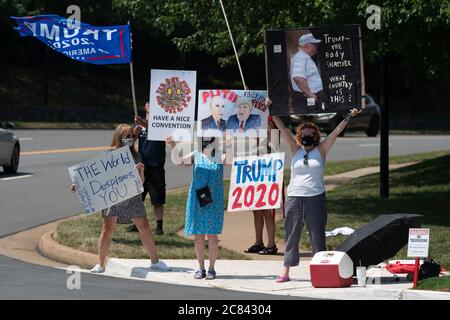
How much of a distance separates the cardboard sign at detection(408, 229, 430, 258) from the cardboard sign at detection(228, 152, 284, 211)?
1994 mm

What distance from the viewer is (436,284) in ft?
35.1

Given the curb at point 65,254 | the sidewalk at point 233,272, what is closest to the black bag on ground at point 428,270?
the sidewalk at point 233,272

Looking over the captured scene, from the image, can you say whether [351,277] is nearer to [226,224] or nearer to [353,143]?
[226,224]

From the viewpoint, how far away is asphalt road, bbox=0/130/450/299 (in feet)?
35.0

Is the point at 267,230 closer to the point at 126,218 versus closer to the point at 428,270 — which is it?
the point at 126,218

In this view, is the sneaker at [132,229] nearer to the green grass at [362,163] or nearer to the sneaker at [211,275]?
A: the sneaker at [211,275]

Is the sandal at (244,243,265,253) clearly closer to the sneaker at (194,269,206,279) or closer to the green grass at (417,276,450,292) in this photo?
the sneaker at (194,269,206,279)

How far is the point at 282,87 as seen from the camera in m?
12.6

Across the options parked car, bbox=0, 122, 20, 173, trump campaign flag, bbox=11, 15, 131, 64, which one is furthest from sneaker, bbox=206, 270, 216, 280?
parked car, bbox=0, 122, 20, 173

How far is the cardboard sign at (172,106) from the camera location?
12.2 m
